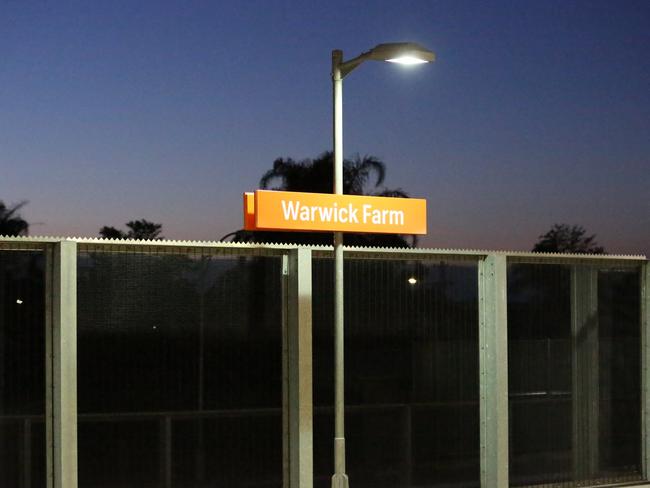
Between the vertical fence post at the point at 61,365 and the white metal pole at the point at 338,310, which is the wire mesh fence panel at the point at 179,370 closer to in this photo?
the vertical fence post at the point at 61,365

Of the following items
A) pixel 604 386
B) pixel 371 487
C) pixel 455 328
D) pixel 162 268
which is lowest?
pixel 371 487

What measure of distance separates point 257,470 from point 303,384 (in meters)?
1.07

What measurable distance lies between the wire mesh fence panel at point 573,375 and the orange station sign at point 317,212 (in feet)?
8.38

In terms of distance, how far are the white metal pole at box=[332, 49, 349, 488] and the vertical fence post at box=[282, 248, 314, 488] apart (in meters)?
0.63

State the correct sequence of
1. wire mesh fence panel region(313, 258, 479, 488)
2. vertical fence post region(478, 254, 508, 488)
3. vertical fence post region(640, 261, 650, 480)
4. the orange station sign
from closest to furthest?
the orange station sign → wire mesh fence panel region(313, 258, 479, 488) → vertical fence post region(478, 254, 508, 488) → vertical fence post region(640, 261, 650, 480)

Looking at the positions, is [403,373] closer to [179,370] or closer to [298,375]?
[298,375]

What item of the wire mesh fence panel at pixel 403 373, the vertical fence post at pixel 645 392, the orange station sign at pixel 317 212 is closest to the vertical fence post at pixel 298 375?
the wire mesh fence panel at pixel 403 373

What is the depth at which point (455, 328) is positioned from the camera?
11.5 m

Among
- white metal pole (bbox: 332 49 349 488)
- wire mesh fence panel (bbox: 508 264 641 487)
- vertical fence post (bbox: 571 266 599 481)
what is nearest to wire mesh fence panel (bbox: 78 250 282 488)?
white metal pole (bbox: 332 49 349 488)

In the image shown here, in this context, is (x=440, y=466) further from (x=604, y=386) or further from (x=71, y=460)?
(x=71, y=460)

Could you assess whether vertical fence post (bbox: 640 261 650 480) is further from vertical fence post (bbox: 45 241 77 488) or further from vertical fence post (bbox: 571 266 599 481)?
vertical fence post (bbox: 45 241 77 488)

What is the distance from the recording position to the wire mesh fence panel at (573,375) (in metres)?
12.1

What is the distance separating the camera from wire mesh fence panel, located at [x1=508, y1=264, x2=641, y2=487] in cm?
1205

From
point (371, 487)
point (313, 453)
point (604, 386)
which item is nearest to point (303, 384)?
point (313, 453)
